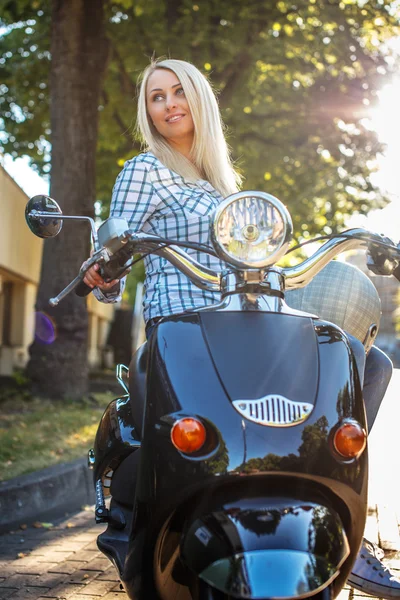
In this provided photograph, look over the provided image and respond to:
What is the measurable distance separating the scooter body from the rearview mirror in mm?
534

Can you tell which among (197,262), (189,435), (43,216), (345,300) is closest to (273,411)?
(189,435)

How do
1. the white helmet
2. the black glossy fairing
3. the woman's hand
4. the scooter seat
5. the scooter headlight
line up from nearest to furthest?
1. the black glossy fairing
2. the scooter headlight
3. the scooter seat
4. the woman's hand
5. the white helmet

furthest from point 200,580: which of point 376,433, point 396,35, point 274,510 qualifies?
point 396,35

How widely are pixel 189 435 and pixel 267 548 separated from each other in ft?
0.98

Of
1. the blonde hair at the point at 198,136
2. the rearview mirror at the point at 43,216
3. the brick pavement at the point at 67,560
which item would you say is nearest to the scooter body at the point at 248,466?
the rearview mirror at the point at 43,216

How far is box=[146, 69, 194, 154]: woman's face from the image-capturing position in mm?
3086

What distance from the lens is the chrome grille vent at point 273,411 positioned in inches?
70.9

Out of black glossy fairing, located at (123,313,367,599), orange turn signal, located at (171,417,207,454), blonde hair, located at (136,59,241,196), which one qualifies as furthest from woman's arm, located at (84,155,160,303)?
orange turn signal, located at (171,417,207,454)

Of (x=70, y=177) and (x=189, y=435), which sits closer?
(x=189, y=435)

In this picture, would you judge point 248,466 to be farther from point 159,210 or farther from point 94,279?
point 159,210

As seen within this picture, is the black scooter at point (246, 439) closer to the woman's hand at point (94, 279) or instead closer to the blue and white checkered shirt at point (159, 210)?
the woman's hand at point (94, 279)

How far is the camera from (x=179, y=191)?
286 cm

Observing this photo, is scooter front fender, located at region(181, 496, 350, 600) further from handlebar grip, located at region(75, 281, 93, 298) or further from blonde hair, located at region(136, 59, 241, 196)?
blonde hair, located at region(136, 59, 241, 196)

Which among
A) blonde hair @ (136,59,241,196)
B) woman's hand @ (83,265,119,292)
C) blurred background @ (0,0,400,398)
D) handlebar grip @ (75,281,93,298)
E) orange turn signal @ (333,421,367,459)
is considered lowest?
orange turn signal @ (333,421,367,459)
